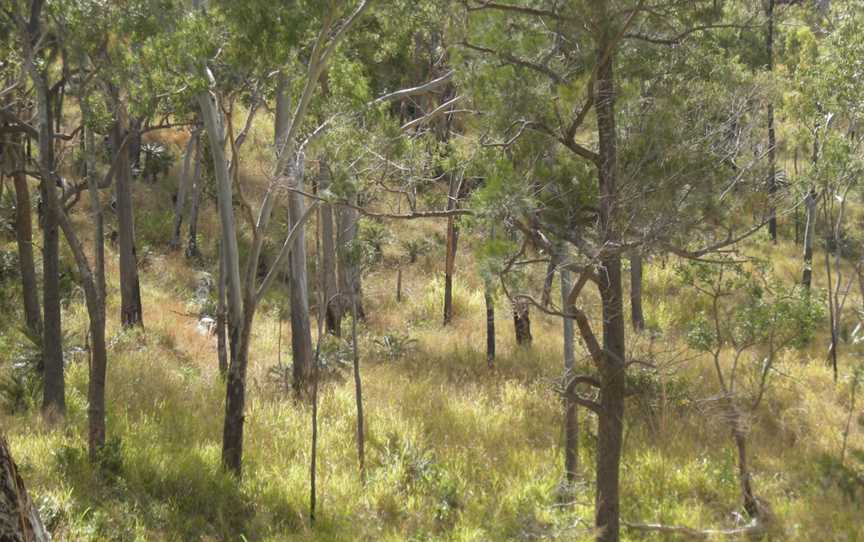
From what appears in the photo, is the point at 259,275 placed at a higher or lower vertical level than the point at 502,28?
lower

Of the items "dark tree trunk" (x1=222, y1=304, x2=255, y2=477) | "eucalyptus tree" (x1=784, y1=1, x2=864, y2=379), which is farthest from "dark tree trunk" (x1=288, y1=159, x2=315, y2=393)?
"eucalyptus tree" (x1=784, y1=1, x2=864, y2=379)

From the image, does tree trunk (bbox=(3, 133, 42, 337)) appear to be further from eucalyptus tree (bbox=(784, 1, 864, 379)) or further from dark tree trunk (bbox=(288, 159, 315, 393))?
eucalyptus tree (bbox=(784, 1, 864, 379))

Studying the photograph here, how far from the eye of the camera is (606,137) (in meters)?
6.89

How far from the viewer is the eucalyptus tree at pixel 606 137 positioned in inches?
262

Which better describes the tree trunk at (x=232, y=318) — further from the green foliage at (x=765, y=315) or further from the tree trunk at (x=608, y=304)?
the green foliage at (x=765, y=315)

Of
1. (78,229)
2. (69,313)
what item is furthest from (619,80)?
(78,229)

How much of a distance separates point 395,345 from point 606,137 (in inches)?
358

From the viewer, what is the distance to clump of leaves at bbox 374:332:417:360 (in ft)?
49.1

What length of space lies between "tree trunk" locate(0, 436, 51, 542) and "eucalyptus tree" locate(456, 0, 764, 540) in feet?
15.0

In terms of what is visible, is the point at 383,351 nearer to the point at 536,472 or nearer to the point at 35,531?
the point at 536,472

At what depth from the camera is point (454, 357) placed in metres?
14.8

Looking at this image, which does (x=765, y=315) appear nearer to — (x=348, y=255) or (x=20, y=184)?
(x=348, y=255)

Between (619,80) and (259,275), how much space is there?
53.3ft

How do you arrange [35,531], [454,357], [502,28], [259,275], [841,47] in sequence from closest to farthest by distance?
[35,531] → [502,28] → [841,47] → [454,357] → [259,275]
